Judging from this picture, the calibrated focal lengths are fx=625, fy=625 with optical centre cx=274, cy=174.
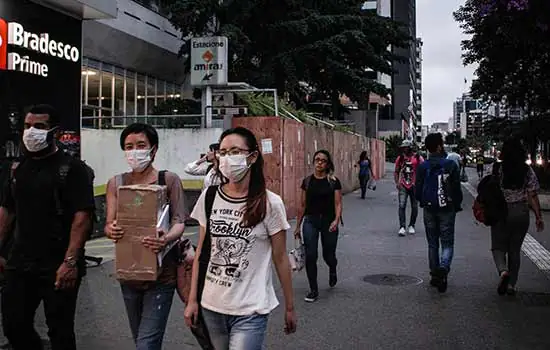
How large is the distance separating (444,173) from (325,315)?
2383mm

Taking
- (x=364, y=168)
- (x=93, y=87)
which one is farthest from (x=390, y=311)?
(x=93, y=87)

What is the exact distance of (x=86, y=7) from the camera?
1073cm

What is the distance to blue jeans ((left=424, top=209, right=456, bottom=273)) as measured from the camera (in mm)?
7496

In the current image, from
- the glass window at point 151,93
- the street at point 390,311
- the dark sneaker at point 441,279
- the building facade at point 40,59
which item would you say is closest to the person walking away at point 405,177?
the street at point 390,311

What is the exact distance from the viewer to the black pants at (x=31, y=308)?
12.5 ft

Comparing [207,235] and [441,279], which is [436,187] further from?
[207,235]

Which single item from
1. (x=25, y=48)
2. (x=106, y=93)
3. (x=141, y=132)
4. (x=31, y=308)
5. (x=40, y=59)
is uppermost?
(x=106, y=93)

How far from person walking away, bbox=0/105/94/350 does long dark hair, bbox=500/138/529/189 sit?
5.06 m

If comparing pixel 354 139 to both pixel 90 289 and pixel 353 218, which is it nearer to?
pixel 353 218

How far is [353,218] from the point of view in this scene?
51.6ft

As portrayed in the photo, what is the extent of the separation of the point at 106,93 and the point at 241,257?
2024 cm

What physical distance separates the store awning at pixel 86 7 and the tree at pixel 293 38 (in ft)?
35.5

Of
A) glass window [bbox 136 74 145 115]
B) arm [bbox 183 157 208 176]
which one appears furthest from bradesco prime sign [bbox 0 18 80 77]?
glass window [bbox 136 74 145 115]

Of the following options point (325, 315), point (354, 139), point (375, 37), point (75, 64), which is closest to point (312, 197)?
point (325, 315)
